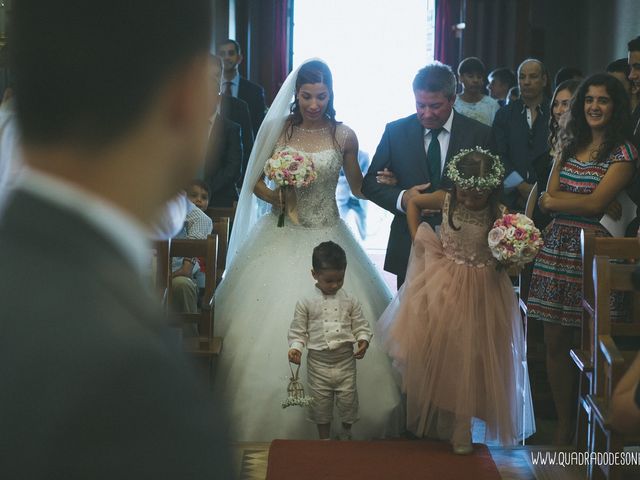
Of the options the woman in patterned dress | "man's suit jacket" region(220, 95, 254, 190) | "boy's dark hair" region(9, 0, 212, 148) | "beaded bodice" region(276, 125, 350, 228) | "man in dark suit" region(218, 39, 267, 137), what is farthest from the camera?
"man in dark suit" region(218, 39, 267, 137)

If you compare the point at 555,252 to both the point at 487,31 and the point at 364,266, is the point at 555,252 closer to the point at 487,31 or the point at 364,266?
the point at 364,266

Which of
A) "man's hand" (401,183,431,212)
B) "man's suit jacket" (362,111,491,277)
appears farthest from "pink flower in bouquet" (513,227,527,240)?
"man's suit jacket" (362,111,491,277)

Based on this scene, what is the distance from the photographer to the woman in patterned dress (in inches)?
192

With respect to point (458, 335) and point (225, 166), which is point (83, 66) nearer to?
point (458, 335)

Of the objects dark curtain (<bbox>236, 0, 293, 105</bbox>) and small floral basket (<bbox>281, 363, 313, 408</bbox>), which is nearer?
small floral basket (<bbox>281, 363, 313, 408</bbox>)

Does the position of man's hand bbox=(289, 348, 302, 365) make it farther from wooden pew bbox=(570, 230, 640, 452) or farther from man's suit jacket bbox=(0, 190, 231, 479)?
man's suit jacket bbox=(0, 190, 231, 479)

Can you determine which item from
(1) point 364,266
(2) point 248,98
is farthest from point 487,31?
(1) point 364,266

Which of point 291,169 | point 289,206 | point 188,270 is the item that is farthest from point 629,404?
point 188,270

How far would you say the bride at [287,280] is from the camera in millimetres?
5211

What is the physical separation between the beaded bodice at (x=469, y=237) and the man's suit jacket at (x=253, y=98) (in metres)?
4.66

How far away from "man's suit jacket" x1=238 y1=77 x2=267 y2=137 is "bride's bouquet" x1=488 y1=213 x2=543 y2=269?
16.4 ft

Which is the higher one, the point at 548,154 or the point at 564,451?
the point at 548,154

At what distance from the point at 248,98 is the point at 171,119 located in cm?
851

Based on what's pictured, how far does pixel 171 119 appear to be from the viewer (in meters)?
0.84
